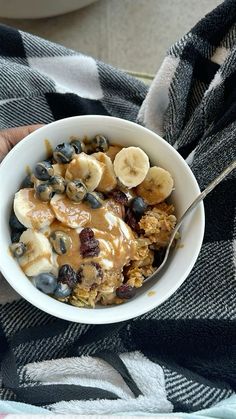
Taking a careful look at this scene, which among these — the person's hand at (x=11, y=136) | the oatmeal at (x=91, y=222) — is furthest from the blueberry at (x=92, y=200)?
the person's hand at (x=11, y=136)

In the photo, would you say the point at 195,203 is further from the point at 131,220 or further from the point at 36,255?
the point at 36,255

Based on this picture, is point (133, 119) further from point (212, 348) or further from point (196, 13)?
point (196, 13)

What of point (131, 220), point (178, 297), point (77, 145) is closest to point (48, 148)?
point (77, 145)

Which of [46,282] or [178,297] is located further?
[178,297]

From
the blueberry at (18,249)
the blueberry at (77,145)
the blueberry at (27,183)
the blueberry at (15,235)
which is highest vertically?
the blueberry at (77,145)

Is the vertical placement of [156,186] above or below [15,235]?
above

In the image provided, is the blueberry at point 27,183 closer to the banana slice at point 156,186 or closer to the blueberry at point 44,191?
the blueberry at point 44,191

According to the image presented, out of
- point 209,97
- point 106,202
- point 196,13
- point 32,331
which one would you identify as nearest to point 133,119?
point 209,97
